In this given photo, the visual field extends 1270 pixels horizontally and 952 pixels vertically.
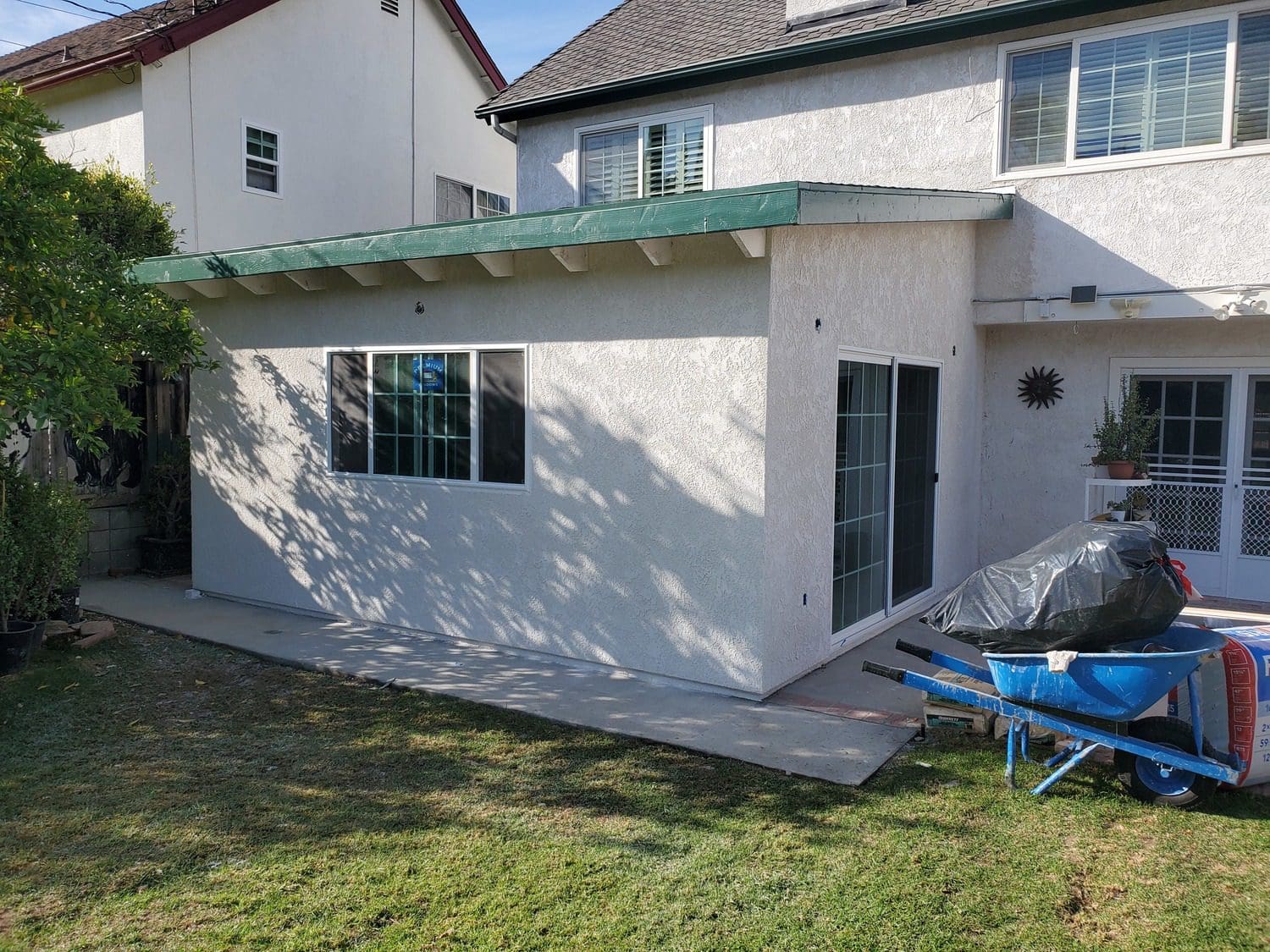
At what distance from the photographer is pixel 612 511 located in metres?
6.54

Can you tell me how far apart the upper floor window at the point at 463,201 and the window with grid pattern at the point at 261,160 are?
11.6ft

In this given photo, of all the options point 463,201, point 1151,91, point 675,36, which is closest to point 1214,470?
point 1151,91

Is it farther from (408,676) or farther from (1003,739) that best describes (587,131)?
(1003,739)

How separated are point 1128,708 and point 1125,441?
5.22m

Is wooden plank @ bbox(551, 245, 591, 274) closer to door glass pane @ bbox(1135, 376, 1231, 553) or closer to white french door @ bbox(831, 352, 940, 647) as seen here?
white french door @ bbox(831, 352, 940, 647)

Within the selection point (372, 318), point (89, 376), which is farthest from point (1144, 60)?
point (89, 376)

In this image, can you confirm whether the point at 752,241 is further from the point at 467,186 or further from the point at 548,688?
the point at 467,186

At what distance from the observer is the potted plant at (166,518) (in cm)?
1034

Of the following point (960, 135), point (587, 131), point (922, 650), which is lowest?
point (922, 650)

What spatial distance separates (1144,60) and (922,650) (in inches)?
264

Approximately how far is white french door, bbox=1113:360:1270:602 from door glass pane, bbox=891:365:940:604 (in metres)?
2.37

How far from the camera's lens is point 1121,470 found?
845 centimetres

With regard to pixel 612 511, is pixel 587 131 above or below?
above

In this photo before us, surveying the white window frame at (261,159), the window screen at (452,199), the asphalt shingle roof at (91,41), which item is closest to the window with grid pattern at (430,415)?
the white window frame at (261,159)
